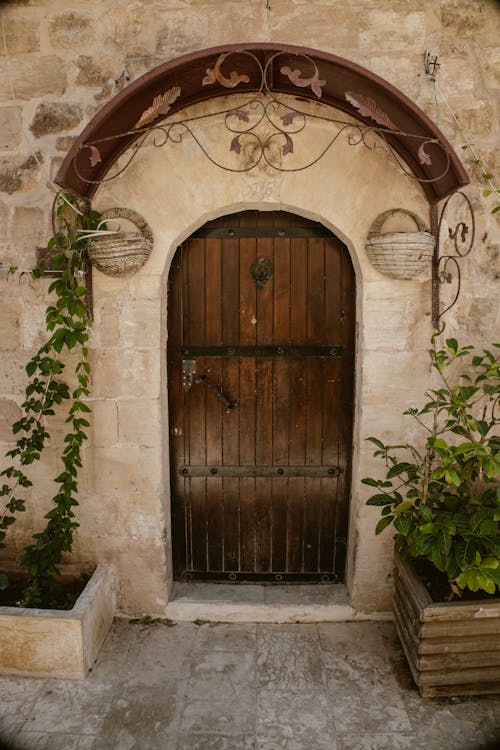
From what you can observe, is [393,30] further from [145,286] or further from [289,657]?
[289,657]

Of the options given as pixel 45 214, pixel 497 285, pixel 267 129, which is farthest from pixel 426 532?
pixel 45 214

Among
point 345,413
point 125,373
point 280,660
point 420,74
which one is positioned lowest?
point 280,660

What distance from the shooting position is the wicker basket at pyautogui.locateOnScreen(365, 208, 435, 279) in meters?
2.41

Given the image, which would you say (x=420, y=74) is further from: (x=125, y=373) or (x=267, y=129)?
(x=125, y=373)

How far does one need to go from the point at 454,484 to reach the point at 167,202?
77.9 inches

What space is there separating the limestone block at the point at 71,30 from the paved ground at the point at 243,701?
312 cm

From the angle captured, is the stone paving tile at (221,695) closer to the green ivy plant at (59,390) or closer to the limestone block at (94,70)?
the green ivy plant at (59,390)

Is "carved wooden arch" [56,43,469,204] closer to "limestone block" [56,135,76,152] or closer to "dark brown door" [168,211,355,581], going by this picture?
"limestone block" [56,135,76,152]

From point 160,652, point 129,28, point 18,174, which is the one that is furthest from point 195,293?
point 160,652

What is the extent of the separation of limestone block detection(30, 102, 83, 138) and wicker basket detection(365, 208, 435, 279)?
1.62 meters

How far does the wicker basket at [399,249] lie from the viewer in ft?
7.91

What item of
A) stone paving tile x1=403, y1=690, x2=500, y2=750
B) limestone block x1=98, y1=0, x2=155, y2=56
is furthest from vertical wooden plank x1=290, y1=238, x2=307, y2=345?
stone paving tile x1=403, y1=690, x2=500, y2=750

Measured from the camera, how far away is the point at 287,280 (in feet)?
9.32

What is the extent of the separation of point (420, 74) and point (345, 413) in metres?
1.78
